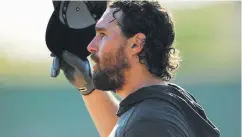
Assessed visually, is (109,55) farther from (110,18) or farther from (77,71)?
(77,71)

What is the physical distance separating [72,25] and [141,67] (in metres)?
0.49

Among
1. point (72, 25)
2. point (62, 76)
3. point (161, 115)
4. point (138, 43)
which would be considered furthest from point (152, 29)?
point (62, 76)

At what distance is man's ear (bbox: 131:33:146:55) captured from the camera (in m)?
1.21

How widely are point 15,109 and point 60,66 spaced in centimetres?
82

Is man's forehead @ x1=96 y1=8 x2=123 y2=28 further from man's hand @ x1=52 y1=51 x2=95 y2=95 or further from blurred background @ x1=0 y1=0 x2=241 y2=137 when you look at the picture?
blurred background @ x1=0 y1=0 x2=241 y2=137

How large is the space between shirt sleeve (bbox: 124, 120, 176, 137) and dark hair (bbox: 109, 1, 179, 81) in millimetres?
225

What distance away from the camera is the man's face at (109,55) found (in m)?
1.21

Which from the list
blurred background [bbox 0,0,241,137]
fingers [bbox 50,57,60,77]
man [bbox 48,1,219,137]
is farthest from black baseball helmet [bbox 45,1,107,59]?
blurred background [bbox 0,0,241,137]

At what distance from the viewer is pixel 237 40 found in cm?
252

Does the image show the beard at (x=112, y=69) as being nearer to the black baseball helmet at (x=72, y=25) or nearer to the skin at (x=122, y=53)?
the skin at (x=122, y=53)

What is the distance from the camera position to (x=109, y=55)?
1217 mm

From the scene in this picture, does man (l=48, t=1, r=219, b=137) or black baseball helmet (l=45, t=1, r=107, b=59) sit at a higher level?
man (l=48, t=1, r=219, b=137)

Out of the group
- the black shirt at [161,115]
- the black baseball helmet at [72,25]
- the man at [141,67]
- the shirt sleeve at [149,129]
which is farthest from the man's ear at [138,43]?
the black baseball helmet at [72,25]

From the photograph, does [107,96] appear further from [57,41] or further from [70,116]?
[70,116]
